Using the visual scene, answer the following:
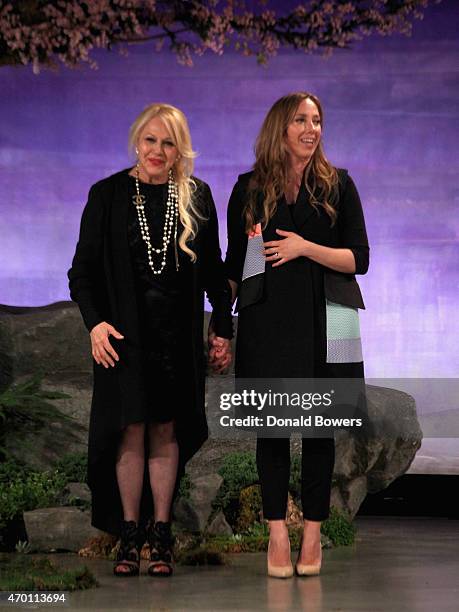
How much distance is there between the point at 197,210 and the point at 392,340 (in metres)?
2.64

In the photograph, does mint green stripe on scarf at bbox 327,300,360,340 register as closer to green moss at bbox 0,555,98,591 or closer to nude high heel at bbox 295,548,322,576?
nude high heel at bbox 295,548,322,576

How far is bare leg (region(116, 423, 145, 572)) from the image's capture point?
388 cm

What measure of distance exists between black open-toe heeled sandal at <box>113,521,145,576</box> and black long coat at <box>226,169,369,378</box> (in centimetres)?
63

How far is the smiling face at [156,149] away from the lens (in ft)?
12.7

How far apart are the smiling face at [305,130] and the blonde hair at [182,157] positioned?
1.13 feet

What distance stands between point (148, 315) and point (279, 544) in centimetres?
A: 88

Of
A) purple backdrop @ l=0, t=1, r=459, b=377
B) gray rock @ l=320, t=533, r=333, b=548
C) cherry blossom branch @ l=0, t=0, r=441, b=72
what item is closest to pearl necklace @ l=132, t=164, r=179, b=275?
cherry blossom branch @ l=0, t=0, r=441, b=72

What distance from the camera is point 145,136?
3.87 meters

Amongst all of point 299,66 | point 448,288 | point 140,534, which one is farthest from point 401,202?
point 140,534

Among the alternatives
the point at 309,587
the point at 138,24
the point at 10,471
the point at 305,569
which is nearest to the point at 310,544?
the point at 305,569

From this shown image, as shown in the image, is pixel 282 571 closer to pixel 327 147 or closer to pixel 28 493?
pixel 28 493

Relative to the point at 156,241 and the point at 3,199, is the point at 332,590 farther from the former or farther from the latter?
the point at 3,199

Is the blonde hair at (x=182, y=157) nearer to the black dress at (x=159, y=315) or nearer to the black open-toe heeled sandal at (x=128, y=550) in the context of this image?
the black dress at (x=159, y=315)

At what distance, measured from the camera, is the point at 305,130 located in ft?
12.8
